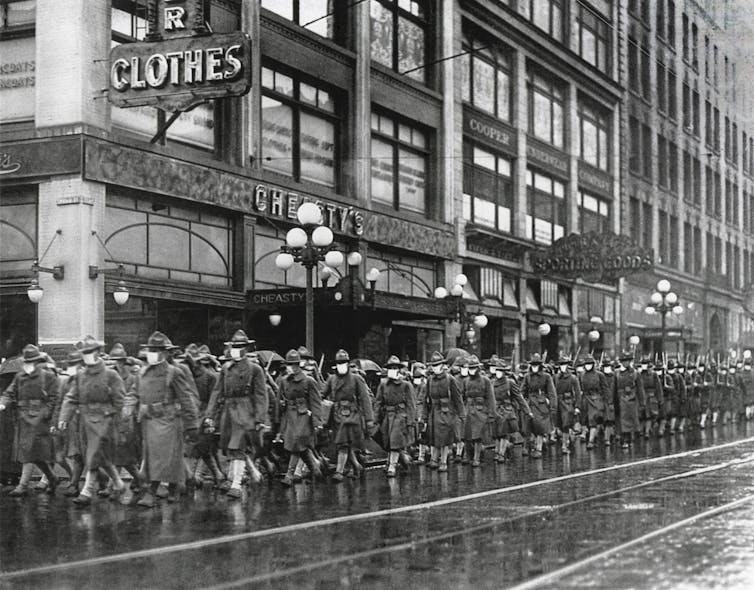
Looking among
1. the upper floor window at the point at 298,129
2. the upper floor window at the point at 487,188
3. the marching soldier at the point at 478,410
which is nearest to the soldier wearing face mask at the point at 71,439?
the marching soldier at the point at 478,410

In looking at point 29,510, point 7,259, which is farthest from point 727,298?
point 29,510

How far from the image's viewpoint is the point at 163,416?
1411 cm

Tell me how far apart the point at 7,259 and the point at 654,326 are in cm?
3629

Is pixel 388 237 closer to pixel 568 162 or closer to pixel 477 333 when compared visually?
pixel 477 333

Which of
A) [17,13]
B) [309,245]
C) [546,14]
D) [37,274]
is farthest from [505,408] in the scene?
[546,14]

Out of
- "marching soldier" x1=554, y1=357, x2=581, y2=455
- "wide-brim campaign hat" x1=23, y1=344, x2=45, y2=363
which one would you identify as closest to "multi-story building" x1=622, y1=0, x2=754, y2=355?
"marching soldier" x1=554, y1=357, x2=581, y2=455

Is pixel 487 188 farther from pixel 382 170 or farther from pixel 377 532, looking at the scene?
pixel 377 532

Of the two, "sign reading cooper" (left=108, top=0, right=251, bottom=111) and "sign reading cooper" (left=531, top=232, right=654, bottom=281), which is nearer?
"sign reading cooper" (left=108, top=0, right=251, bottom=111)

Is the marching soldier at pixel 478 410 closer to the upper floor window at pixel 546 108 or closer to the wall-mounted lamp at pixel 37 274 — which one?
the wall-mounted lamp at pixel 37 274

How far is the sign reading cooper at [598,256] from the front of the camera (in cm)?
3906

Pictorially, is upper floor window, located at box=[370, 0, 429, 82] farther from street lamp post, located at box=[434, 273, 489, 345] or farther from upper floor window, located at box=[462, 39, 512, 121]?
street lamp post, located at box=[434, 273, 489, 345]

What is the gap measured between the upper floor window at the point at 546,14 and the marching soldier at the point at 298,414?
2663 centimetres

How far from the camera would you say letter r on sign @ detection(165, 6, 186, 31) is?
70.4 feet

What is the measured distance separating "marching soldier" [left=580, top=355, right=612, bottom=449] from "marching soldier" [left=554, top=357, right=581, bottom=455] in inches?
7.6
